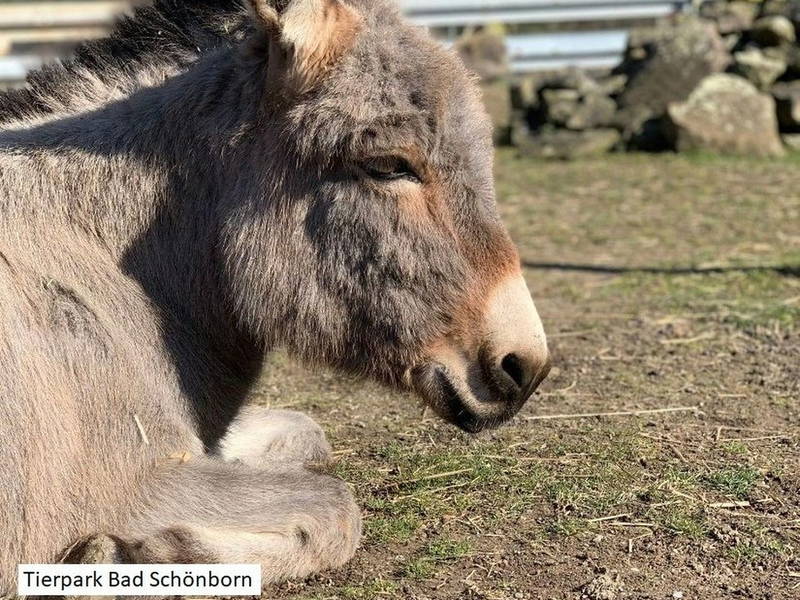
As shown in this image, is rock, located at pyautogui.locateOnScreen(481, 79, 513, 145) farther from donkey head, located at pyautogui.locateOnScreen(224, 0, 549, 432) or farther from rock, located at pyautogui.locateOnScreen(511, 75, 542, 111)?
donkey head, located at pyautogui.locateOnScreen(224, 0, 549, 432)

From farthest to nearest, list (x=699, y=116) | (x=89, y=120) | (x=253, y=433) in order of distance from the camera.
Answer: (x=699, y=116), (x=253, y=433), (x=89, y=120)

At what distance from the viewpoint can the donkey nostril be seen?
3.64 meters

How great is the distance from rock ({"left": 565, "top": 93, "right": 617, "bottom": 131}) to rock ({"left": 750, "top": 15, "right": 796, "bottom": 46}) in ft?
7.73

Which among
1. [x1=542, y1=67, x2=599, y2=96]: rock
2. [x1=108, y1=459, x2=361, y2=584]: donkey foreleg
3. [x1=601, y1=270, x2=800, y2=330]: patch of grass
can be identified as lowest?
[x1=542, y1=67, x2=599, y2=96]: rock

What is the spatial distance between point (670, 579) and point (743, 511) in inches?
25.7

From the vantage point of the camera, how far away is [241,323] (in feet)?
12.6

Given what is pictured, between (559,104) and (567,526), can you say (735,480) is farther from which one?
(559,104)

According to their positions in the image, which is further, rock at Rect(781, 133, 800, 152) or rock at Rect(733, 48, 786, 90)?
rock at Rect(733, 48, 786, 90)

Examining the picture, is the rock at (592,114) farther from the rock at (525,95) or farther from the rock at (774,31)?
the rock at (774,31)

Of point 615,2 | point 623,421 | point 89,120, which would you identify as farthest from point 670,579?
point 615,2

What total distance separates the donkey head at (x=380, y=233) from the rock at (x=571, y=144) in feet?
37.5

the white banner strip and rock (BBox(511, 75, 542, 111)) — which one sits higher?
the white banner strip

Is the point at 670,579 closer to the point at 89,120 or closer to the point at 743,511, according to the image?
the point at 743,511

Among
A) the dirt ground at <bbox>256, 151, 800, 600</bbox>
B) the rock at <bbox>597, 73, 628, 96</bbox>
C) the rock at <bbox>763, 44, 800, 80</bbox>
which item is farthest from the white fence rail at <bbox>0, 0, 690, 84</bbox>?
the dirt ground at <bbox>256, 151, 800, 600</bbox>
